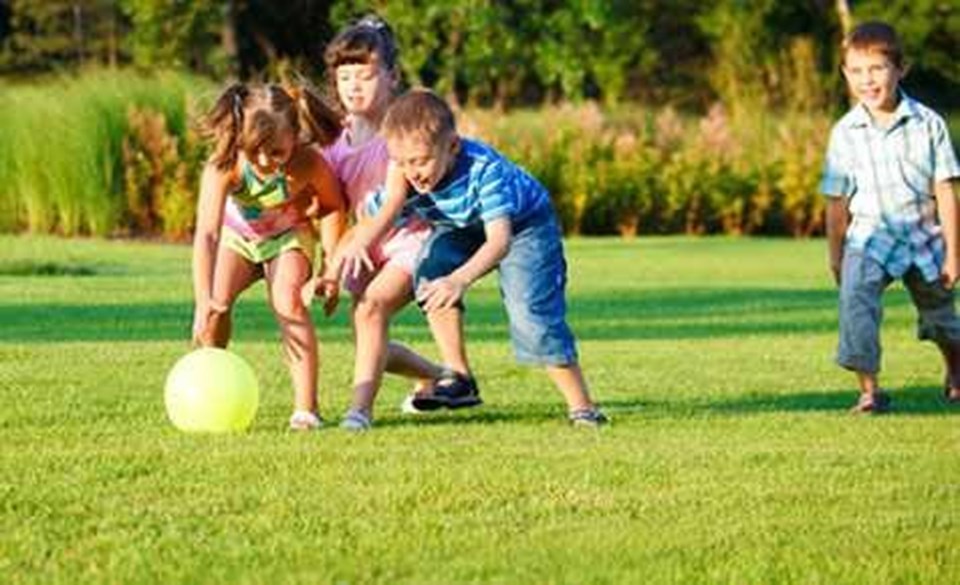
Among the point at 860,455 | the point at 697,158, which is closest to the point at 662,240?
the point at 697,158

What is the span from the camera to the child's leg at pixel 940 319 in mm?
10758

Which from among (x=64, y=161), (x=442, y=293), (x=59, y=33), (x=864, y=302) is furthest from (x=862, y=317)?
(x=59, y=33)

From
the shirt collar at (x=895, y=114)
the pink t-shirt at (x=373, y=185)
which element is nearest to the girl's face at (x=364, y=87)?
the pink t-shirt at (x=373, y=185)

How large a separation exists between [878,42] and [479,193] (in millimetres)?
2140

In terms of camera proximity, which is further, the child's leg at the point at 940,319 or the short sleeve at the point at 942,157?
the child's leg at the point at 940,319

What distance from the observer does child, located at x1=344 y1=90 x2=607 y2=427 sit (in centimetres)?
898

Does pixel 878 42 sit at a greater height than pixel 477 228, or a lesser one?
greater

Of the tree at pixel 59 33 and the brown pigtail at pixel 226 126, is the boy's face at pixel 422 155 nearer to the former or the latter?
the brown pigtail at pixel 226 126

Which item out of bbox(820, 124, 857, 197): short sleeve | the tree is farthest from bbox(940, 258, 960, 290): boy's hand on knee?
the tree

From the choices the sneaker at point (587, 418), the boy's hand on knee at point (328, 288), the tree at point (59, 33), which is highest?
the boy's hand on knee at point (328, 288)

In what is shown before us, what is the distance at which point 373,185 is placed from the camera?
971 centimetres

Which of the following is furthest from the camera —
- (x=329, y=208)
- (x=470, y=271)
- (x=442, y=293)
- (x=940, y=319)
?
(x=940, y=319)

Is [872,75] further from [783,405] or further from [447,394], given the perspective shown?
[447,394]

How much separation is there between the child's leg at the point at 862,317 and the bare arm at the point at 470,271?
1.91m
